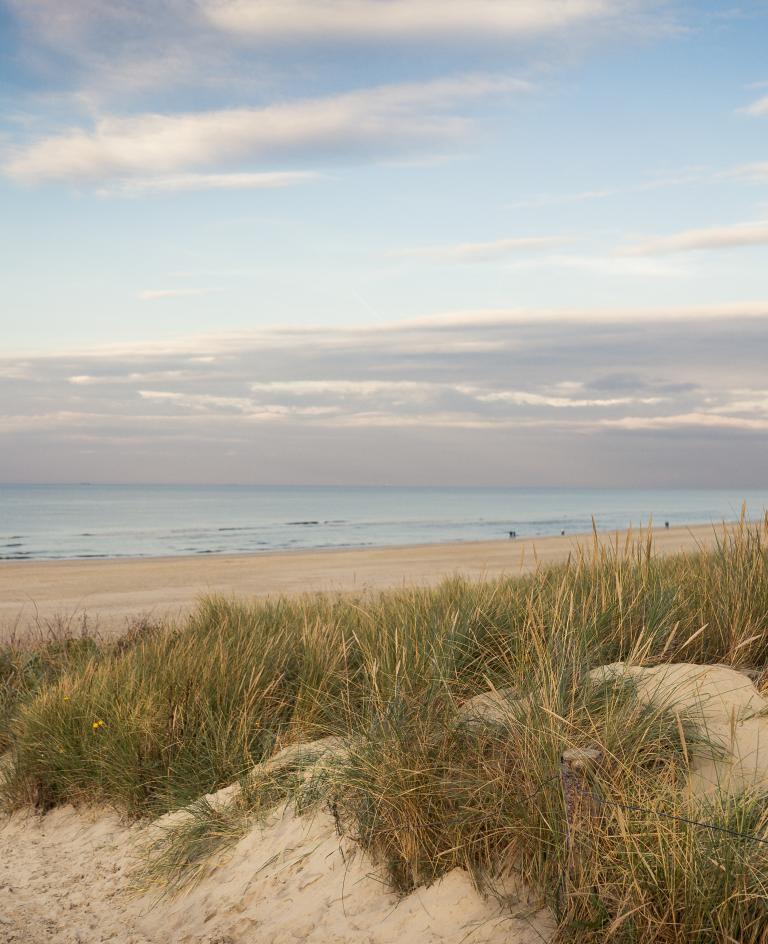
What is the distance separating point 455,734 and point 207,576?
824 inches

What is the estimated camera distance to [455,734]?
174 inches

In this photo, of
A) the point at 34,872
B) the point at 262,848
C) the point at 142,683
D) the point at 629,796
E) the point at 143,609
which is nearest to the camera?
the point at 629,796

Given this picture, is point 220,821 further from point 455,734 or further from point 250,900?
point 455,734

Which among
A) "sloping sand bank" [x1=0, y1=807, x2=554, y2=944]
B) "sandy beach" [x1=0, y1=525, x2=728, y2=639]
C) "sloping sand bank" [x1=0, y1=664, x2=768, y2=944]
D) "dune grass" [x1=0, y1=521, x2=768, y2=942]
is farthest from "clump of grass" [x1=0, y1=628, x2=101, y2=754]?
"sandy beach" [x1=0, y1=525, x2=728, y2=639]

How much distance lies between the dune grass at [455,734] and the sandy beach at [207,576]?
7525 millimetres

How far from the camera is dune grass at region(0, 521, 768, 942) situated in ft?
11.1

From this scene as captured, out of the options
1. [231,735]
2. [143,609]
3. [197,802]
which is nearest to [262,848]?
[197,802]

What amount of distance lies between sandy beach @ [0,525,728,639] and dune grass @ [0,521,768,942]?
7.53 meters

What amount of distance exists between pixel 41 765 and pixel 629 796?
171 inches

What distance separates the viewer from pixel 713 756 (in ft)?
13.8

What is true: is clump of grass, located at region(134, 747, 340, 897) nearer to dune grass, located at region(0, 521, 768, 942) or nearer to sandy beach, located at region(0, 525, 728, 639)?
dune grass, located at region(0, 521, 768, 942)

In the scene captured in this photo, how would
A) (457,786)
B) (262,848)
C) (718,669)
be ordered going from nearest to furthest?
(457,786) → (262,848) → (718,669)

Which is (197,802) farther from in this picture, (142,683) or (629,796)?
(629,796)

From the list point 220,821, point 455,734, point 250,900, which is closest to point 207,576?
point 220,821
